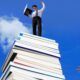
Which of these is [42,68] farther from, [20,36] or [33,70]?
[20,36]

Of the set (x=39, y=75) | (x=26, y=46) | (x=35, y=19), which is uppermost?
(x=35, y=19)

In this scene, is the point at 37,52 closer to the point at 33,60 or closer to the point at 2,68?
the point at 33,60

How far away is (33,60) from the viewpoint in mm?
21219

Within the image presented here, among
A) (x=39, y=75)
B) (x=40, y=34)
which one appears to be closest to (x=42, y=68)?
(x=39, y=75)

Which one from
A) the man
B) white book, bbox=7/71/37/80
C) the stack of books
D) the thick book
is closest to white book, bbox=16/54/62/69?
the stack of books

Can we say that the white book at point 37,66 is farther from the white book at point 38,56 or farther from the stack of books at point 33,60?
the white book at point 38,56

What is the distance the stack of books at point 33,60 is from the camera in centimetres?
2070

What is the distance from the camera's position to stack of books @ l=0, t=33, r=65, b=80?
67.9 feet

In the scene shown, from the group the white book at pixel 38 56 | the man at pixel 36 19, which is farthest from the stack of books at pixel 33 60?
the man at pixel 36 19

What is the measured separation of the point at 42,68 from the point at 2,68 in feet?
9.00

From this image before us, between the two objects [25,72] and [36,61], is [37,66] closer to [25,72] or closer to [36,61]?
[36,61]

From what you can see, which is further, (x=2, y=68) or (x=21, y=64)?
(x=2, y=68)

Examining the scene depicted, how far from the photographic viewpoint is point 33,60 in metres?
21.2

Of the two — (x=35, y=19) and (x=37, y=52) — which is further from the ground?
(x=35, y=19)
